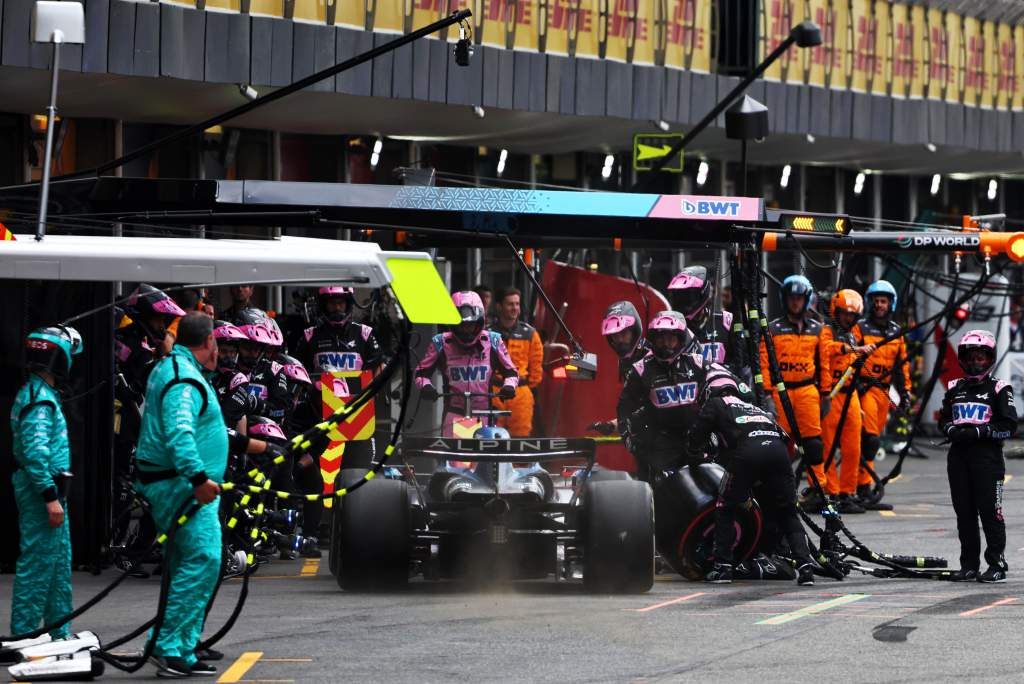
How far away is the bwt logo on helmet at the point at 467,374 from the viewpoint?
15.1m

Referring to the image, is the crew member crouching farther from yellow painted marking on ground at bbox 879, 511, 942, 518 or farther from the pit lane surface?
yellow painted marking on ground at bbox 879, 511, 942, 518

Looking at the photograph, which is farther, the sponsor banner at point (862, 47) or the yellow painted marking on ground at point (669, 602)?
the sponsor banner at point (862, 47)

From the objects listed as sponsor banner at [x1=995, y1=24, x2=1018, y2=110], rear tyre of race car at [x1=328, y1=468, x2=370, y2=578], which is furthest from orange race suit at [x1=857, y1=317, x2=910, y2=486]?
sponsor banner at [x1=995, y1=24, x2=1018, y2=110]

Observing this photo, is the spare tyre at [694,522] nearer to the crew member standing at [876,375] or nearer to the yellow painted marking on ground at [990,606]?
the yellow painted marking on ground at [990,606]

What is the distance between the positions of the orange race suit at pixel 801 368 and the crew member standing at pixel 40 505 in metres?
8.30

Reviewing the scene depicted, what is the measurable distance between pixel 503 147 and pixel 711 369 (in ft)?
44.7

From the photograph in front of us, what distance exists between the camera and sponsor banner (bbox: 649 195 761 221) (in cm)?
1480

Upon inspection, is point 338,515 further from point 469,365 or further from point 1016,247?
point 1016,247

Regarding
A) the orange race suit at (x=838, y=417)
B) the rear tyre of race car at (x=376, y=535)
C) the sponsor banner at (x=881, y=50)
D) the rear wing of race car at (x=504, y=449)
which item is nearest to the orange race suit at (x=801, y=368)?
the orange race suit at (x=838, y=417)

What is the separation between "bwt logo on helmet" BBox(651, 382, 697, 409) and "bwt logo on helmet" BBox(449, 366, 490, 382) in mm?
1774

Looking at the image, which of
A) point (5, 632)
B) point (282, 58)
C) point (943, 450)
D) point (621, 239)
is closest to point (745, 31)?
point (943, 450)

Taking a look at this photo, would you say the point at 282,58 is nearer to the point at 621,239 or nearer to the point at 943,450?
the point at 621,239

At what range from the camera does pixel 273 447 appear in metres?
14.3

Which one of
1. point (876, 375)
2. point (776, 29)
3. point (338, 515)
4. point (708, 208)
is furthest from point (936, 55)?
point (338, 515)
